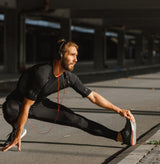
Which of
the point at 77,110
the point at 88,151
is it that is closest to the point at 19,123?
the point at 88,151

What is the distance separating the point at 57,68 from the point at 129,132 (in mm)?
1274

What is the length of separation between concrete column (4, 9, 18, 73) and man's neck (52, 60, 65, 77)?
78.1 ft

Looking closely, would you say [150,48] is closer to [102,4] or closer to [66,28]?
[66,28]

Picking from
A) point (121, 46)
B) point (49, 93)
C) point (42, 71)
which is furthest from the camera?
point (121, 46)

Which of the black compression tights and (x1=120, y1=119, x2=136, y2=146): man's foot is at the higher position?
the black compression tights

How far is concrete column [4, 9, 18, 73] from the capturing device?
28.2m

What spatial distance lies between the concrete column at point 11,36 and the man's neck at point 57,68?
78.1ft

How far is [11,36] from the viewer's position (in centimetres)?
2819

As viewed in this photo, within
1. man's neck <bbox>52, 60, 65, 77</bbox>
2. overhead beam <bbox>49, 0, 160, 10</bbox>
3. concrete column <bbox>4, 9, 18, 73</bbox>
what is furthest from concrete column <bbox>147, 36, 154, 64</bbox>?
man's neck <bbox>52, 60, 65, 77</bbox>

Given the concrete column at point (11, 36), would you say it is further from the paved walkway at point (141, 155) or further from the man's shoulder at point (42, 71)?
the man's shoulder at point (42, 71)

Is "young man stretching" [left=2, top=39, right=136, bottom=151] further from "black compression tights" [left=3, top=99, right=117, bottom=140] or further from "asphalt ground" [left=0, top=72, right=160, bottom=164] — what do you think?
"asphalt ground" [left=0, top=72, right=160, bottom=164]

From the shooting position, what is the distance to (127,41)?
208 feet

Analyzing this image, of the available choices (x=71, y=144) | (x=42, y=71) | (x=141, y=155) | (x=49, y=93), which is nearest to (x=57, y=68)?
(x=42, y=71)

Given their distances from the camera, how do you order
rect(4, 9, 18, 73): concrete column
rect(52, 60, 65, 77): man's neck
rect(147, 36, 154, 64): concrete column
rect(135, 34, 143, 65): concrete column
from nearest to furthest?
rect(52, 60, 65, 77): man's neck < rect(4, 9, 18, 73): concrete column < rect(135, 34, 143, 65): concrete column < rect(147, 36, 154, 64): concrete column
